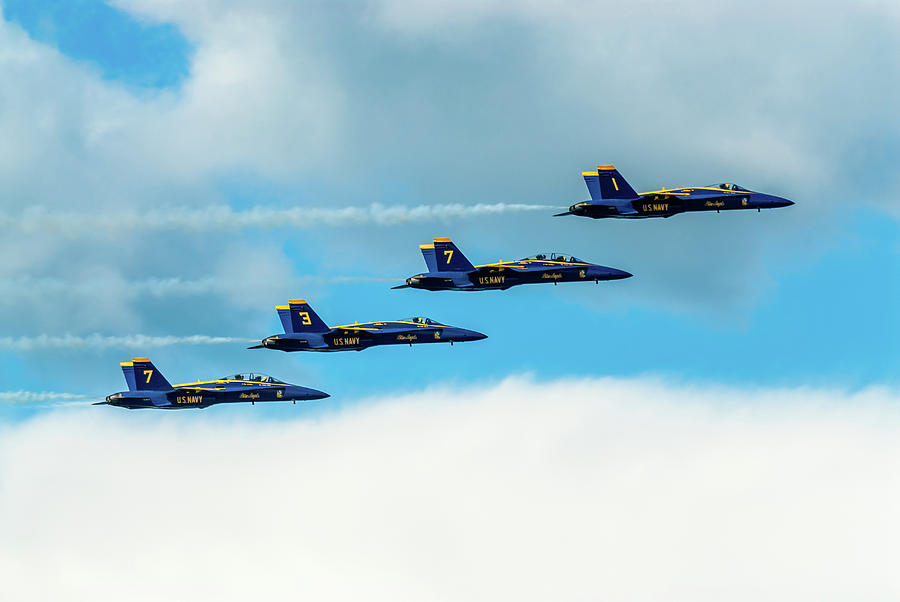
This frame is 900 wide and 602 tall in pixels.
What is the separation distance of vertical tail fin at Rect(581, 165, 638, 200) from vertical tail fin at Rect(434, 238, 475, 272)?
13.4 meters

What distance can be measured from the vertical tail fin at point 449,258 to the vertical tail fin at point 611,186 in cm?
1336

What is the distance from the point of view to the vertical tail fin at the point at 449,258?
19900 centimetres

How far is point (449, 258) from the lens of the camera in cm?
19938

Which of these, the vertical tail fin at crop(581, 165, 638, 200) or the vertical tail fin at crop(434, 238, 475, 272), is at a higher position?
the vertical tail fin at crop(581, 165, 638, 200)

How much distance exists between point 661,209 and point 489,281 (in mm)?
17227

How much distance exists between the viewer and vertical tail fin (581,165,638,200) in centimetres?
19688

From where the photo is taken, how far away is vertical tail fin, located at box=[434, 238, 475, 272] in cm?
19900

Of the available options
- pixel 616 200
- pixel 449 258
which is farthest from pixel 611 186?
pixel 449 258

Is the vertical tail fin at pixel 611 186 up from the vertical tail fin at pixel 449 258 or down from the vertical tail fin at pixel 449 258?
up

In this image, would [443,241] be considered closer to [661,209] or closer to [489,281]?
[489,281]

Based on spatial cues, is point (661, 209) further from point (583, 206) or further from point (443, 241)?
point (443, 241)

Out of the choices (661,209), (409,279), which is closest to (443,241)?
(409,279)

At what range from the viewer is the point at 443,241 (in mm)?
199750

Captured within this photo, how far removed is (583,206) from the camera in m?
195
